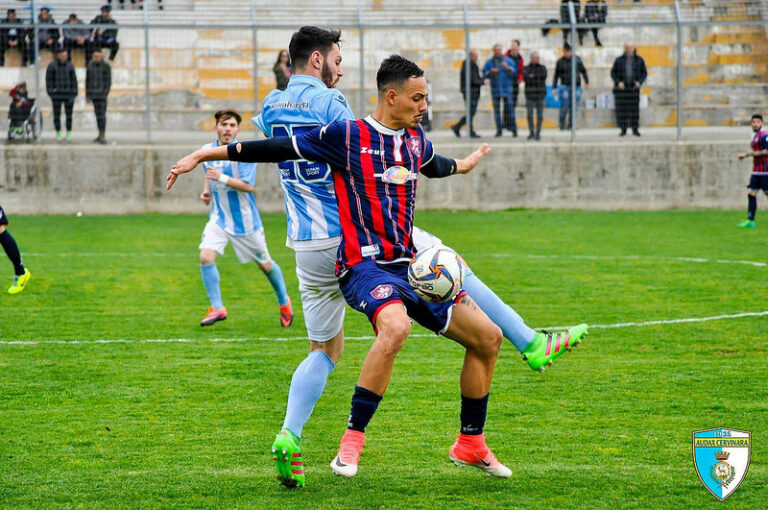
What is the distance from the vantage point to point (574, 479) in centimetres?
499

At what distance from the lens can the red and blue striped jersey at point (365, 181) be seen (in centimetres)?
500

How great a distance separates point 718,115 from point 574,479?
1781cm

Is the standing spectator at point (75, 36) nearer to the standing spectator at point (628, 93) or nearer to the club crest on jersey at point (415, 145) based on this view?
the standing spectator at point (628, 93)

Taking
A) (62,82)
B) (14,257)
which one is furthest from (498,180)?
(14,257)

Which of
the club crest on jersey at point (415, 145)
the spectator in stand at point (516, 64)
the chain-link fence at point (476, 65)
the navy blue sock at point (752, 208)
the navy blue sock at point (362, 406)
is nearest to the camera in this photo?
the navy blue sock at point (362, 406)

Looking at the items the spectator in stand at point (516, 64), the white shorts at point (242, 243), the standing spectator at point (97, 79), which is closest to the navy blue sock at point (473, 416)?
the white shorts at point (242, 243)

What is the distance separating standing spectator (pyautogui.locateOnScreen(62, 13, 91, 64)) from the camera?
784 inches

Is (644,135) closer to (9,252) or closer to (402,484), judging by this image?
(9,252)

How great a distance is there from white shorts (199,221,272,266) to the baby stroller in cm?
1169

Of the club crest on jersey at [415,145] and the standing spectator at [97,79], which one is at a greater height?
the standing spectator at [97,79]

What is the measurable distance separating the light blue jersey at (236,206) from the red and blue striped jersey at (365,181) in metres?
4.77

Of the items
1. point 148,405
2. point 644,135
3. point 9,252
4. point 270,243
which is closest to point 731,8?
point 644,135

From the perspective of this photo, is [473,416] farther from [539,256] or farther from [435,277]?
[539,256]

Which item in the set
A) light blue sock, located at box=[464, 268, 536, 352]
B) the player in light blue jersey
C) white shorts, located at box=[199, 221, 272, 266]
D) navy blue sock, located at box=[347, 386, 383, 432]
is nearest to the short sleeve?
light blue sock, located at box=[464, 268, 536, 352]
